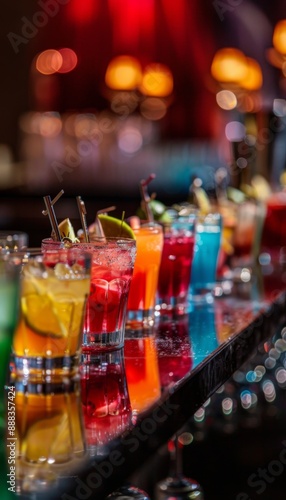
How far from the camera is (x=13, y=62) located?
29.7 feet

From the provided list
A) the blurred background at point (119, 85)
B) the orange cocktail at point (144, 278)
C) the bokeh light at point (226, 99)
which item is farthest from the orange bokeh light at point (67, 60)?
the orange cocktail at point (144, 278)

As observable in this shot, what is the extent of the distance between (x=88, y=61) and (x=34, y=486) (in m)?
8.59

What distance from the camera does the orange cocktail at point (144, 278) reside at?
1848 mm

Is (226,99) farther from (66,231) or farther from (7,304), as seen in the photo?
(7,304)

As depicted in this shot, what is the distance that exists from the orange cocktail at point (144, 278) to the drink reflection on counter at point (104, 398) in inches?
10.4

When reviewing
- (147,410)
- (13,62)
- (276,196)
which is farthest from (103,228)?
(13,62)

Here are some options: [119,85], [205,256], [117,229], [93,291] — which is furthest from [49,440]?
[119,85]

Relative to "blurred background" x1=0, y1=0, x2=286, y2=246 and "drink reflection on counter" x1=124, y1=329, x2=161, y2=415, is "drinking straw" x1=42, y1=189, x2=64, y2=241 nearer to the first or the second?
"drink reflection on counter" x1=124, y1=329, x2=161, y2=415

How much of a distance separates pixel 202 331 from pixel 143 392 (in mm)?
585

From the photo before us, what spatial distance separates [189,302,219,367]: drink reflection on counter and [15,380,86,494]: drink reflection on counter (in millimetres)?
284

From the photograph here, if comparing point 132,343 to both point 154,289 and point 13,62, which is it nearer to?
point 154,289

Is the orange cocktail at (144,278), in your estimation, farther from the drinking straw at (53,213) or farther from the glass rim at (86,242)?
the drinking straw at (53,213)

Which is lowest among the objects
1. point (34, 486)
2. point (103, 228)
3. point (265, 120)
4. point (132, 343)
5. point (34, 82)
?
point (34, 486)

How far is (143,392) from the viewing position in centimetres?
128
